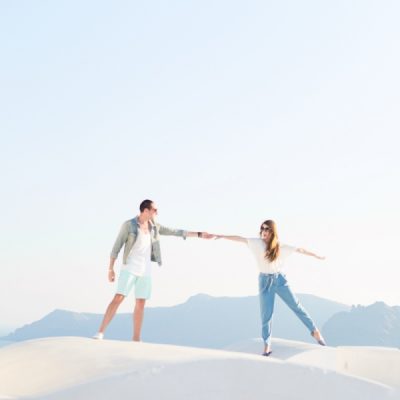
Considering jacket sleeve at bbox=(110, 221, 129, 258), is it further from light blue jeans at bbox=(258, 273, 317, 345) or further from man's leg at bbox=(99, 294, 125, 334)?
light blue jeans at bbox=(258, 273, 317, 345)

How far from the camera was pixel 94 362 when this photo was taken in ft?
27.1

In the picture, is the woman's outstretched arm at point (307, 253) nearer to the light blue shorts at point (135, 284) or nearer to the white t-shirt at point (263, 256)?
the white t-shirt at point (263, 256)

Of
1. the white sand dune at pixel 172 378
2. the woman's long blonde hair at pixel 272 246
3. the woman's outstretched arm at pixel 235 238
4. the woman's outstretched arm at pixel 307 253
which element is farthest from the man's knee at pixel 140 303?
the woman's outstretched arm at pixel 307 253

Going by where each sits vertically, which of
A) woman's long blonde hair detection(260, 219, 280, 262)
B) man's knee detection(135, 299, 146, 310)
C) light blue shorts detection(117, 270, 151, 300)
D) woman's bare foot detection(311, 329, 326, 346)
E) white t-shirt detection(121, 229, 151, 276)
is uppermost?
woman's long blonde hair detection(260, 219, 280, 262)

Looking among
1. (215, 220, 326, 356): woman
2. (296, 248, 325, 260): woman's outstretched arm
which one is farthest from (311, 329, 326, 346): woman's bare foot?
(296, 248, 325, 260): woman's outstretched arm

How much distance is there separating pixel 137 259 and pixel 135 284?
47 centimetres

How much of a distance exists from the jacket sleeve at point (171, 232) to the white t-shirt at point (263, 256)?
1455mm

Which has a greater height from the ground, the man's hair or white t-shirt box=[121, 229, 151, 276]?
the man's hair

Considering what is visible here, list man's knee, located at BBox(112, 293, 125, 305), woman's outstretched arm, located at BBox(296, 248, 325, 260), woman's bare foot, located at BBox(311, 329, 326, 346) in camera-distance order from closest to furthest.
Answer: man's knee, located at BBox(112, 293, 125, 305) → woman's outstretched arm, located at BBox(296, 248, 325, 260) → woman's bare foot, located at BBox(311, 329, 326, 346)

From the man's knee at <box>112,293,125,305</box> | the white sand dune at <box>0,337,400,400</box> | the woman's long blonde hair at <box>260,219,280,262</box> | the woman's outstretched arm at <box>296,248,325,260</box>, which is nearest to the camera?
the white sand dune at <box>0,337,400,400</box>

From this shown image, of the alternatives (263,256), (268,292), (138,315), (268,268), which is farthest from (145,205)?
(268,292)

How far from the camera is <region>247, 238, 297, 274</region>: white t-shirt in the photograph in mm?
11211

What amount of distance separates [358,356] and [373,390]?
4.55 metres

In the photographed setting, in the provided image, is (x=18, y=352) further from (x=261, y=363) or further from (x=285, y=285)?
(x=285, y=285)
